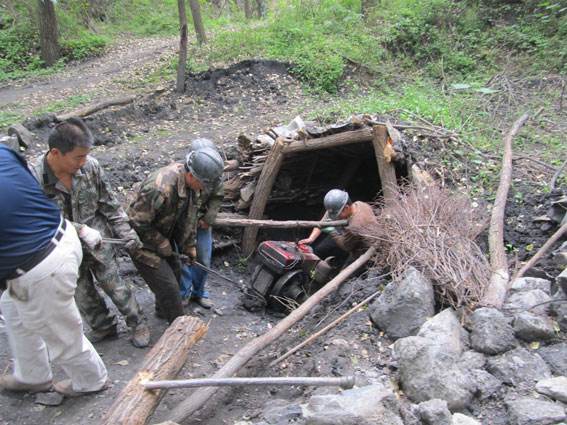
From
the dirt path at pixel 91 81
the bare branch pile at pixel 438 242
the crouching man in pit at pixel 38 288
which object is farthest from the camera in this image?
the dirt path at pixel 91 81

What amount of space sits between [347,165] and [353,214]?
2612mm

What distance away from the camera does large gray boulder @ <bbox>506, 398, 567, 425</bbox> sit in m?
3.12

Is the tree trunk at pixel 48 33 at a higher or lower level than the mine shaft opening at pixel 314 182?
higher

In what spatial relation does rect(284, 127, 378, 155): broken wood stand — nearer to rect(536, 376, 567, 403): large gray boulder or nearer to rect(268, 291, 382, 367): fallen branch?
rect(268, 291, 382, 367): fallen branch

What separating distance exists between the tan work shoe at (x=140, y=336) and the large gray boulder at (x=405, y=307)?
202 cm

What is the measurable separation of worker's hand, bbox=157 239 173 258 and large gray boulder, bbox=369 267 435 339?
1.91 m

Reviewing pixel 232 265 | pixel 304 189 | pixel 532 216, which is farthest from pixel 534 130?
pixel 232 265

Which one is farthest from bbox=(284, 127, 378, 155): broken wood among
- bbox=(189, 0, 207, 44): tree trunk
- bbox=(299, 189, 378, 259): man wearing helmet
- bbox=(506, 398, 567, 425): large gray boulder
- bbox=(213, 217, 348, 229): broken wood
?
bbox=(189, 0, 207, 44): tree trunk

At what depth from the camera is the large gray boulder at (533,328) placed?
3.94 metres

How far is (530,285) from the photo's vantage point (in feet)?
15.0

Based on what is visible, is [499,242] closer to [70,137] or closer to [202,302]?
[202,302]

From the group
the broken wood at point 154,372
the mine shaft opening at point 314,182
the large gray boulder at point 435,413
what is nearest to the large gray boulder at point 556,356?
the large gray boulder at point 435,413

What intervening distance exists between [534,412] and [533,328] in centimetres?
90

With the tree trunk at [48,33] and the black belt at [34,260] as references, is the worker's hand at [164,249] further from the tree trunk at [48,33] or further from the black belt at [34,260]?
the tree trunk at [48,33]
